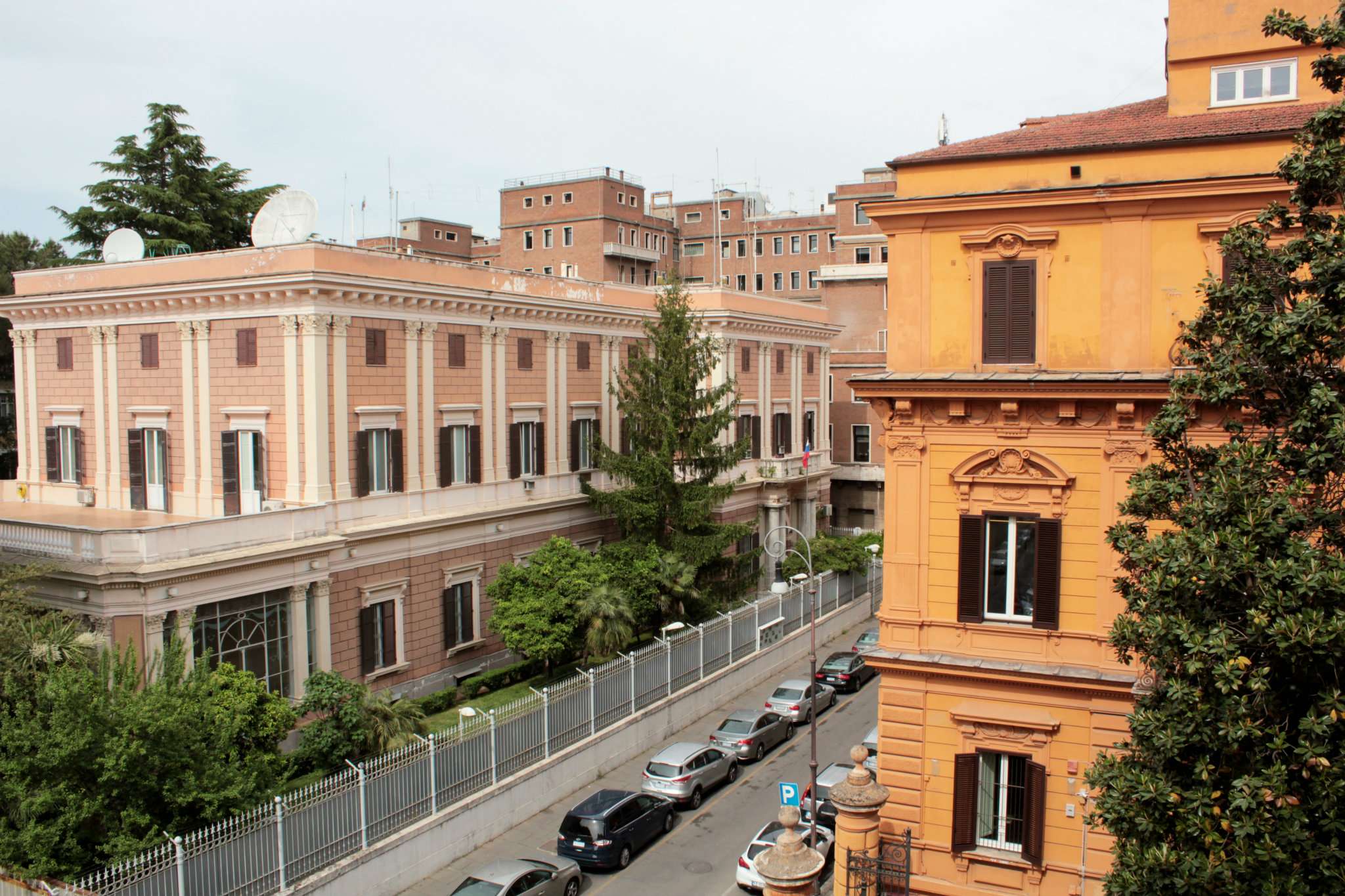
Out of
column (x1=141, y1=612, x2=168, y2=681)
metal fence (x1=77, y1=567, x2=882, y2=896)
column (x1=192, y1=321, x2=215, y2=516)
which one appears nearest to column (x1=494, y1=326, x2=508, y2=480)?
→ metal fence (x1=77, y1=567, x2=882, y2=896)

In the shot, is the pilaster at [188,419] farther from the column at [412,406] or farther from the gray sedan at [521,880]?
the gray sedan at [521,880]

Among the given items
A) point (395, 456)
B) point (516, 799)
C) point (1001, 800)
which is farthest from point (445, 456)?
point (1001, 800)

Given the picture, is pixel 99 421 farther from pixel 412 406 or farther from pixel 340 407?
pixel 412 406

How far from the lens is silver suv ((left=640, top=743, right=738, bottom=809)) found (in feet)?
80.2

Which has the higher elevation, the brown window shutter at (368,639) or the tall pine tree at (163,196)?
the tall pine tree at (163,196)

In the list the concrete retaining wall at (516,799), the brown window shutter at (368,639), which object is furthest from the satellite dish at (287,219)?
the concrete retaining wall at (516,799)

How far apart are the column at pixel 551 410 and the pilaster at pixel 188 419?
10.7 m

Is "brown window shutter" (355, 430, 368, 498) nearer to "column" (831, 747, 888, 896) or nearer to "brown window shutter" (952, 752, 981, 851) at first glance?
"column" (831, 747, 888, 896)

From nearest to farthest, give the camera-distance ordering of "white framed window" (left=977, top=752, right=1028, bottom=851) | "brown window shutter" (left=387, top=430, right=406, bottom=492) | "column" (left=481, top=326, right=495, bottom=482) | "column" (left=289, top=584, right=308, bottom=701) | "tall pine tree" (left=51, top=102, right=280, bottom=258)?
"white framed window" (left=977, top=752, right=1028, bottom=851), "column" (left=289, top=584, right=308, bottom=701), "brown window shutter" (left=387, top=430, right=406, bottom=492), "column" (left=481, top=326, right=495, bottom=482), "tall pine tree" (left=51, top=102, right=280, bottom=258)

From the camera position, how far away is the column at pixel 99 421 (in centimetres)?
3209

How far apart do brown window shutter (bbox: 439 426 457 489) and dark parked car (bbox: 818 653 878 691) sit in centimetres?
1255

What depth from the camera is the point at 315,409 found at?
27312mm

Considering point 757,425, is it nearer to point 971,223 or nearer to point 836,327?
point 836,327

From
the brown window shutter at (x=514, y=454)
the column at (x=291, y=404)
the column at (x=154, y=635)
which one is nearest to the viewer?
the column at (x=154, y=635)
